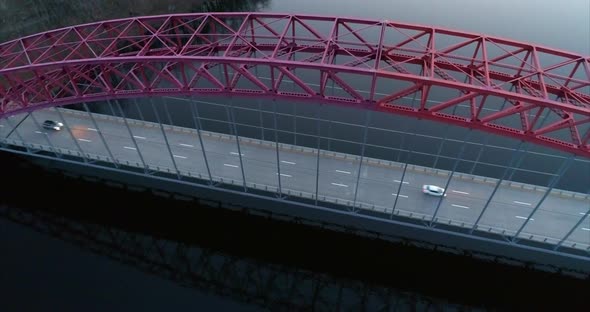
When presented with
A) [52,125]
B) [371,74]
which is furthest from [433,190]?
[52,125]

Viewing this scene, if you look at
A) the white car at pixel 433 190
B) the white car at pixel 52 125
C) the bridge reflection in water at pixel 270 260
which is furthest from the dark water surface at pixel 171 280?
the white car at pixel 433 190

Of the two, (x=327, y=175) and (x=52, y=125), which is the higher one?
(x=52, y=125)

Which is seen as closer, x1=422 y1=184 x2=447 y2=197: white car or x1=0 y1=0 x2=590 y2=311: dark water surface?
x1=0 y1=0 x2=590 y2=311: dark water surface

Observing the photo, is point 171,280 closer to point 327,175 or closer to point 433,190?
point 327,175

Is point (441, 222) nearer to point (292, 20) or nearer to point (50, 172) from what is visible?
point (292, 20)

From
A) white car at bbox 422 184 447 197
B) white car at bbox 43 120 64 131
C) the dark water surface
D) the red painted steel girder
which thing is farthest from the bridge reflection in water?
the red painted steel girder

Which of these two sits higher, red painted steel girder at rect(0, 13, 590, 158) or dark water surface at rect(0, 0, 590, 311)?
red painted steel girder at rect(0, 13, 590, 158)

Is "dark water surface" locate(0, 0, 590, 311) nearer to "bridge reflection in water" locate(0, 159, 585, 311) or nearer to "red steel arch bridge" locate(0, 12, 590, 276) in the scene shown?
"bridge reflection in water" locate(0, 159, 585, 311)

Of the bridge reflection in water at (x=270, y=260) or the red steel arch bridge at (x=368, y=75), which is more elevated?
the red steel arch bridge at (x=368, y=75)

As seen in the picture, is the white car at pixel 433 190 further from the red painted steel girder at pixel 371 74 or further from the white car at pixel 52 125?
the white car at pixel 52 125
